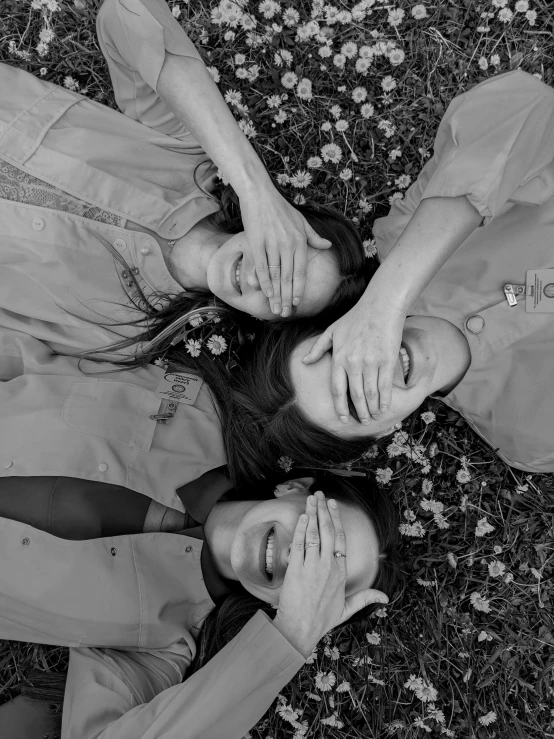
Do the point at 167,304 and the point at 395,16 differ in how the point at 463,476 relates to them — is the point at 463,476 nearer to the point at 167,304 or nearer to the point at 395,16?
the point at 167,304

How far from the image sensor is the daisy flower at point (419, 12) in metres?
2.88

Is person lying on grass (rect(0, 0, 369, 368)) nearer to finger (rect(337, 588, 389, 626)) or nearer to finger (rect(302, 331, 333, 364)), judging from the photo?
finger (rect(302, 331, 333, 364))

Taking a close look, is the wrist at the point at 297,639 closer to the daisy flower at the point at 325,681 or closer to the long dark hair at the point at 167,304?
the daisy flower at the point at 325,681

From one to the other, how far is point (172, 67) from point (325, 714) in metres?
3.10

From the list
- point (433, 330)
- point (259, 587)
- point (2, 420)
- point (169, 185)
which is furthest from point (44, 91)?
point (259, 587)

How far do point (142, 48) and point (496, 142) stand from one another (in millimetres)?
1410

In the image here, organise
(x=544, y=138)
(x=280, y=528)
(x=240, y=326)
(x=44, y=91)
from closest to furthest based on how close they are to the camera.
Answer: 1. (x=544, y=138)
2. (x=280, y=528)
3. (x=44, y=91)
4. (x=240, y=326)

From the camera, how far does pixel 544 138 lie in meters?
2.06

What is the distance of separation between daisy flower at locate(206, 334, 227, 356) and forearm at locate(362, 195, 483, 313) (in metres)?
1.02

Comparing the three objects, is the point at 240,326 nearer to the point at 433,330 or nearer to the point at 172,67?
the point at 433,330

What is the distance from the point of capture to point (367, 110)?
292 centimetres

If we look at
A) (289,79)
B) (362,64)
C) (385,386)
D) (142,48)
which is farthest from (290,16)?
(385,386)

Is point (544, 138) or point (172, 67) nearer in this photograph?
point (544, 138)

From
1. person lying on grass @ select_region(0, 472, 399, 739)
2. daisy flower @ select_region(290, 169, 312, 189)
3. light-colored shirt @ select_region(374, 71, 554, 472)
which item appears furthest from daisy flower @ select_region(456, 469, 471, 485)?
daisy flower @ select_region(290, 169, 312, 189)
